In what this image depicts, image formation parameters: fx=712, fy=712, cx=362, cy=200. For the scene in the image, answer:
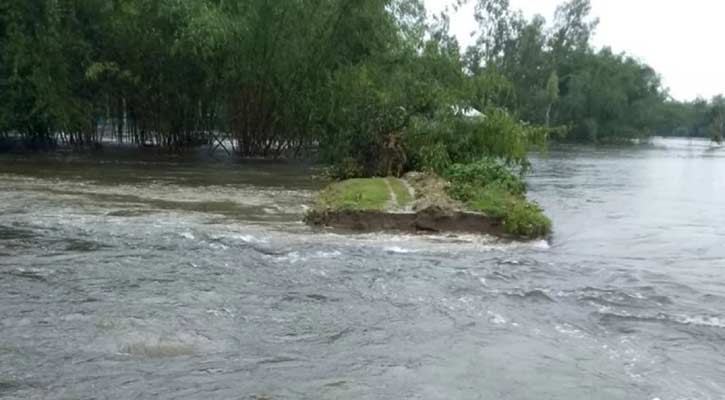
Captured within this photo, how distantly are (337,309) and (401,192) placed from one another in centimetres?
707

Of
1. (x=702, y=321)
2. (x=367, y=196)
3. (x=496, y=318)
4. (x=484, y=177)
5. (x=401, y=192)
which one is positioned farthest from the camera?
(x=484, y=177)

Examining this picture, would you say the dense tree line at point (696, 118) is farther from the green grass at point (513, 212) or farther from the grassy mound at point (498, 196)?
the green grass at point (513, 212)

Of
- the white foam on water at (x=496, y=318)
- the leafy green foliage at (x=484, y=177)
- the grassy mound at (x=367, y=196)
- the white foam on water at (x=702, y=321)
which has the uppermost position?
the leafy green foliage at (x=484, y=177)

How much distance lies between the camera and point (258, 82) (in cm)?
2525

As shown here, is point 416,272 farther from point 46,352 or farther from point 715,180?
point 715,180

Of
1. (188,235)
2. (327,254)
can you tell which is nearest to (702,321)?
(327,254)

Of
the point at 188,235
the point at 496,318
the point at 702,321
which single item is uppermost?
the point at 188,235

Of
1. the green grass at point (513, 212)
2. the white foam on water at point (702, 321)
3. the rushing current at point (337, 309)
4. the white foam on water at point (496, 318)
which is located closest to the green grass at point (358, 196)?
the rushing current at point (337, 309)

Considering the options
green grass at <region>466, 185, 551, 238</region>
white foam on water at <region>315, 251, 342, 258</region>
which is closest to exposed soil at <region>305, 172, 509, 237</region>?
green grass at <region>466, 185, 551, 238</region>

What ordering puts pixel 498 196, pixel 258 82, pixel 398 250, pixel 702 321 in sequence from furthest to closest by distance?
pixel 258 82 → pixel 498 196 → pixel 398 250 → pixel 702 321

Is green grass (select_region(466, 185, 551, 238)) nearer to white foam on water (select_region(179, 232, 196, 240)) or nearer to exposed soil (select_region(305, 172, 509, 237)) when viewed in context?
exposed soil (select_region(305, 172, 509, 237))

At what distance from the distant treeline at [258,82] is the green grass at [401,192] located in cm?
211

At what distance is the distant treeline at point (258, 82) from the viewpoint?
18.3 meters

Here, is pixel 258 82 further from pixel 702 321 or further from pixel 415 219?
pixel 702 321
